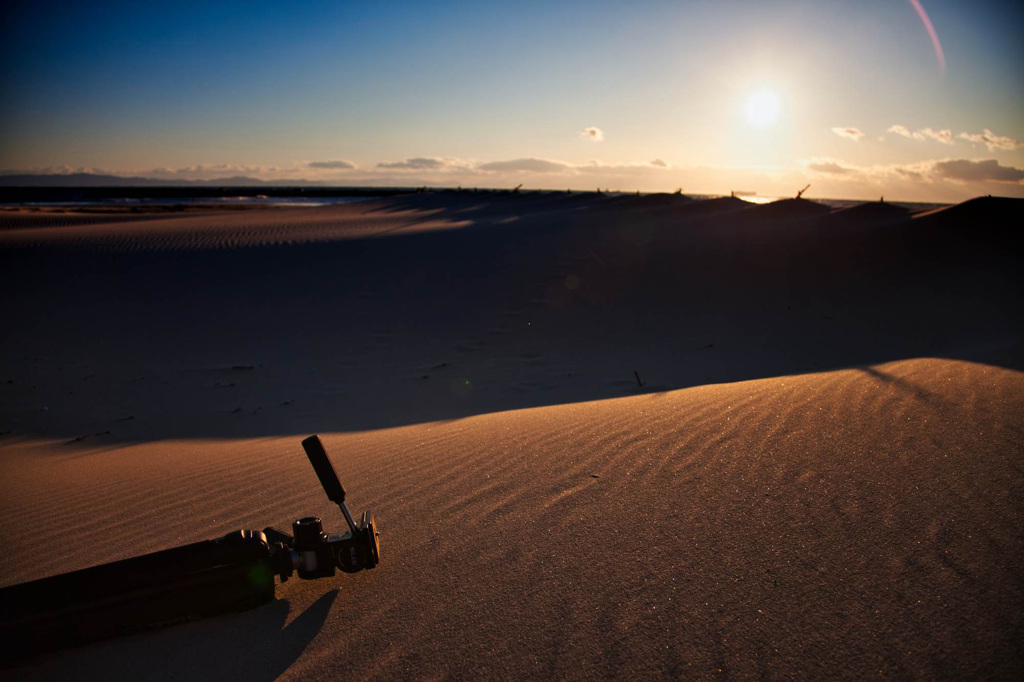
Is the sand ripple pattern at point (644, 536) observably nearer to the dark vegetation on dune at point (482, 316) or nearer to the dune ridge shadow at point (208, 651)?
the dune ridge shadow at point (208, 651)

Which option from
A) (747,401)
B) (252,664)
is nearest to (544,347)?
(747,401)

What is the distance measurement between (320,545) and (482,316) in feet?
33.0

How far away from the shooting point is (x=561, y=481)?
3.14 meters

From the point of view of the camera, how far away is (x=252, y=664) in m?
1.85

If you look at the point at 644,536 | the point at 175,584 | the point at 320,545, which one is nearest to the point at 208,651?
the point at 175,584

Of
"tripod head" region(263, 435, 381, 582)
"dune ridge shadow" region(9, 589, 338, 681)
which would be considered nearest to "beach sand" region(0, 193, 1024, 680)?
"dune ridge shadow" region(9, 589, 338, 681)

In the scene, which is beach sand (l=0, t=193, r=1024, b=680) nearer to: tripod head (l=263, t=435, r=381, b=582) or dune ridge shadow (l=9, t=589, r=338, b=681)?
dune ridge shadow (l=9, t=589, r=338, b=681)

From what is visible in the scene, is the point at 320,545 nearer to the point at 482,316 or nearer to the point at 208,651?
the point at 208,651

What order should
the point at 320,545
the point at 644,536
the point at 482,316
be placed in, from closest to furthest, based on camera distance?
the point at 320,545 < the point at 644,536 < the point at 482,316

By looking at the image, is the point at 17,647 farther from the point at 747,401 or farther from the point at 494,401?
the point at 494,401

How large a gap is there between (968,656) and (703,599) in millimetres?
771

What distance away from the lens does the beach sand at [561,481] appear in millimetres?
1876

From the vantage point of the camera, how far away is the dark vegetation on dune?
23.8 ft

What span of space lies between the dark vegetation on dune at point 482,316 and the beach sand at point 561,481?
0.10 m
